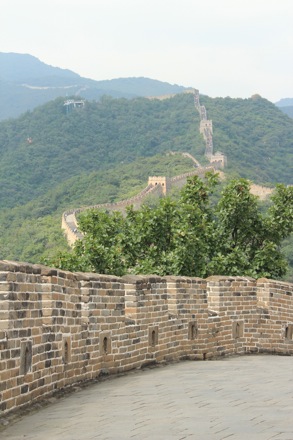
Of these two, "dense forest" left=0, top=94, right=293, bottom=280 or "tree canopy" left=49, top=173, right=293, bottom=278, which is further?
"dense forest" left=0, top=94, right=293, bottom=280

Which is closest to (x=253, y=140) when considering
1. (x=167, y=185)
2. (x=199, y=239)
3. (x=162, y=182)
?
(x=162, y=182)

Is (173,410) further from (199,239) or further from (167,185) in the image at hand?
(167,185)

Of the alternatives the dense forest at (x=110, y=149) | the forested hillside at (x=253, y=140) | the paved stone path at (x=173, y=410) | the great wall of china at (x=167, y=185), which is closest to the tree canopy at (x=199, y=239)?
the paved stone path at (x=173, y=410)

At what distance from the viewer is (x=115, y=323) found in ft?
36.5

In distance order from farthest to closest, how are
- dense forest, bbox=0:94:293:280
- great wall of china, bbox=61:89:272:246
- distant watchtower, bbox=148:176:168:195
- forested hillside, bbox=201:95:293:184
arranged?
1. forested hillside, bbox=201:95:293:184
2. dense forest, bbox=0:94:293:280
3. distant watchtower, bbox=148:176:168:195
4. great wall of china, bbox=61:89:272:246

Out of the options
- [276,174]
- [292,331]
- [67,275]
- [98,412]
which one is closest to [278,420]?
[98,412]

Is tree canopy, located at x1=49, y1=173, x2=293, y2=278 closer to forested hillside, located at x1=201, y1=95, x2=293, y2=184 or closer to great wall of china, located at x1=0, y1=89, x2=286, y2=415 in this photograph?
great wall of china, located at x1=0, y1=89, x2=286, y2=415

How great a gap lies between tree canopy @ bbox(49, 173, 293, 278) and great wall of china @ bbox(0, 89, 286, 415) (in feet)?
19.2

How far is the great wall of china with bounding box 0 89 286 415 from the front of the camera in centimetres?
814

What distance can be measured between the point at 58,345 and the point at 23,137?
162m

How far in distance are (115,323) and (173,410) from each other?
11.0 ft

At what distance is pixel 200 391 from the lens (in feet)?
29.7

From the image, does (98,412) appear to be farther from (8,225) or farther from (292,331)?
(8,225)

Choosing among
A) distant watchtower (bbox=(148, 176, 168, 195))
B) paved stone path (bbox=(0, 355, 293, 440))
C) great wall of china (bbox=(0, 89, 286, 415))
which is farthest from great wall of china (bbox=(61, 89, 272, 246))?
paved stone path (bbox=(0, 355, 293, 440))
